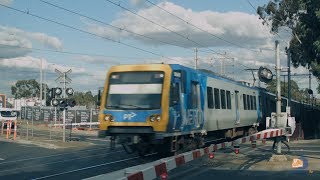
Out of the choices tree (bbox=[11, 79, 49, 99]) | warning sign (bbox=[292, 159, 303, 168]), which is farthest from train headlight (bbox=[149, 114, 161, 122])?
tree (bbox=[11, 79, 49, 99])

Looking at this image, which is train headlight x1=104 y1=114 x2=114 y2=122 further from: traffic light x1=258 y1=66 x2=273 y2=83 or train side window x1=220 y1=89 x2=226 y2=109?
train side window x1=220 y1=89 x2=226 y2=109

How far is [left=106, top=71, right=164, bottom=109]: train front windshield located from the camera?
617 inches

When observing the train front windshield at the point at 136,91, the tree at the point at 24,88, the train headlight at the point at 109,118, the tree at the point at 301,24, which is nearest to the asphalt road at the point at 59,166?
the train headlight at the point at 109,118

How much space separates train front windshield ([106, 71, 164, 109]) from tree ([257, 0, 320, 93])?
11.9m

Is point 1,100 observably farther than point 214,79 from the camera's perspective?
Yes

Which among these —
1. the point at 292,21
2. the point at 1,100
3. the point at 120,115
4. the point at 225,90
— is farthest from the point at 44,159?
the point at 1,100

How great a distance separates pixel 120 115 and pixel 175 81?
6.83ft

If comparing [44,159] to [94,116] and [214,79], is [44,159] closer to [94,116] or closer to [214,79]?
[214,79]

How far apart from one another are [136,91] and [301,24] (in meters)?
17.8

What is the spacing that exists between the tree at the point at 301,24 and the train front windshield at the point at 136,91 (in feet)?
39.1

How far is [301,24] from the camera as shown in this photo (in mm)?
30453

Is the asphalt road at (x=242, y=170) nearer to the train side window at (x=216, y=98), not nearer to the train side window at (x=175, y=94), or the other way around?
the train side window at (x=175, y=94)

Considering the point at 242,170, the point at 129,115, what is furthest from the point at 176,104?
the point at 242,170

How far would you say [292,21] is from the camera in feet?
125
